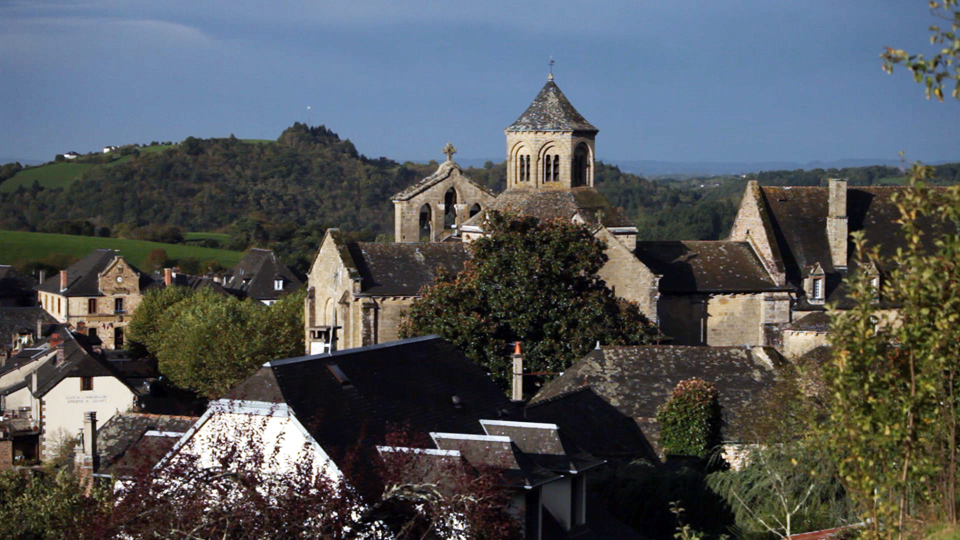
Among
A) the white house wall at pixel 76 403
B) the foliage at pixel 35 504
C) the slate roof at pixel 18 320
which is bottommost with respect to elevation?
the white house wall at pixel 76 403

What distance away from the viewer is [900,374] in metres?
11.7

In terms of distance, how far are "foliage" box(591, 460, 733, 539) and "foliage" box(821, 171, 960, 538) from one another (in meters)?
9.54

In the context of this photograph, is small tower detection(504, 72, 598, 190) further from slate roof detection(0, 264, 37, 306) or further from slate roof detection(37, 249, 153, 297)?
slate roof detection(0, 264, 37, 306)

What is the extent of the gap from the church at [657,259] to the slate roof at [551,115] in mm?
48

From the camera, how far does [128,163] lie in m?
180

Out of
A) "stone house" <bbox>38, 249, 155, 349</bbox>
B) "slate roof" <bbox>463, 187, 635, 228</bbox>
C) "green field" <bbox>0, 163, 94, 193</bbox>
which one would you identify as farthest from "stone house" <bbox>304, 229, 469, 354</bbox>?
"green field" <bbox>0, 163, 94, 193</bbox>

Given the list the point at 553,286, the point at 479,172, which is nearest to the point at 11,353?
the point at 553,286

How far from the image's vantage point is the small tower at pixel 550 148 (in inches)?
1747

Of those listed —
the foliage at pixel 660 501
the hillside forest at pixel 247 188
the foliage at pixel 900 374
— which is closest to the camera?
the foliage at pixel 900 374

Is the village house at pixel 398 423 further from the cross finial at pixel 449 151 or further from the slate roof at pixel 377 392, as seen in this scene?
the cross finial at pixel 449 151

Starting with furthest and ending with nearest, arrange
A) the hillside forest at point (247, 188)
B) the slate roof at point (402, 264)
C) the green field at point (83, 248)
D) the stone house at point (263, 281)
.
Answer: the hillside forest at point (247, 188) < the green field at point (83, 248) < the stone house at point (263, 281) < the slate roof at point (402, 264)

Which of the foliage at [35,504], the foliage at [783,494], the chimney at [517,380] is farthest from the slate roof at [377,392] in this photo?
the chimney at [517,380]

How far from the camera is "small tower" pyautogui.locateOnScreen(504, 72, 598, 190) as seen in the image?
44.4 m

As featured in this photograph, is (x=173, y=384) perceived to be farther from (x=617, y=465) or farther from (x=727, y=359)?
(x=617, y=465)
